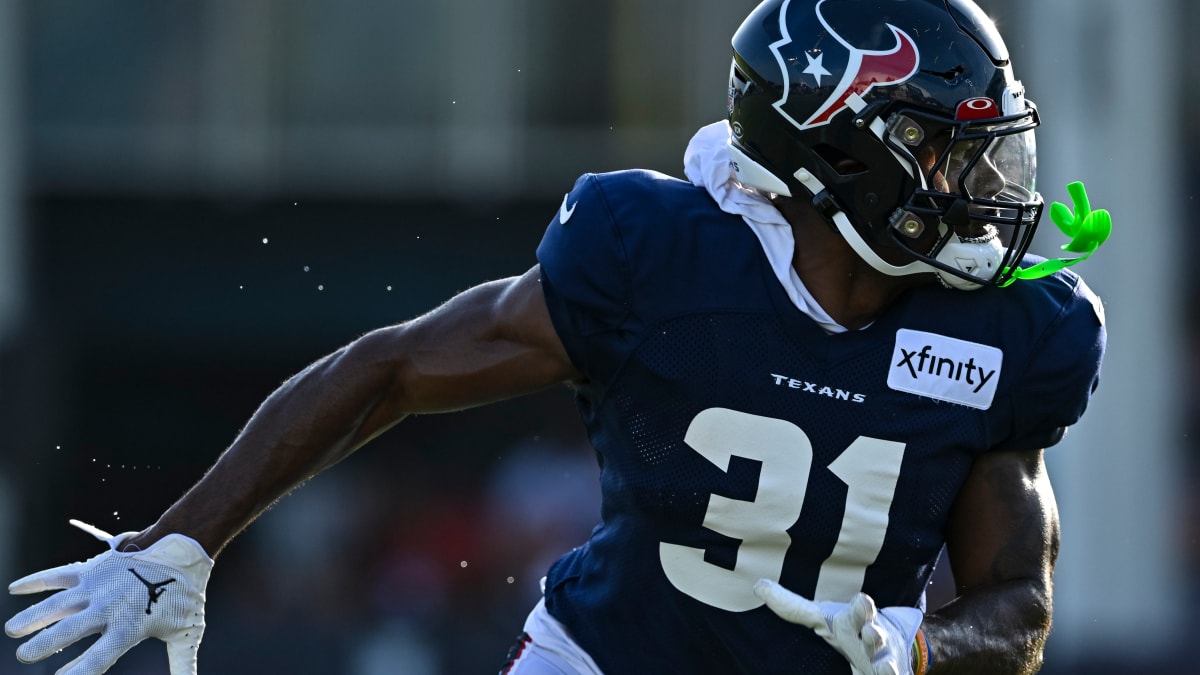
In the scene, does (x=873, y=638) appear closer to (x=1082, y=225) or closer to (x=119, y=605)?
(x=1082, y=225)

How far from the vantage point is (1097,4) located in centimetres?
895

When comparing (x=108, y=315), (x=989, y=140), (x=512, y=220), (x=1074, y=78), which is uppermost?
A: (x=989, y=140)

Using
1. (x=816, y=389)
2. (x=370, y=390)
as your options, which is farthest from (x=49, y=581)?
(x=816, y=389)

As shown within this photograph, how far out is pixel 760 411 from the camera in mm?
2869

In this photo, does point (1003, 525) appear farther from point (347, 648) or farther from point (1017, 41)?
point (1017, 41)

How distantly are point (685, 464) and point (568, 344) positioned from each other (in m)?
0.29

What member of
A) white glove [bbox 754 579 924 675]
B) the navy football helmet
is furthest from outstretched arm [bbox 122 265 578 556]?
white glove [bbox 754 579 924 675]

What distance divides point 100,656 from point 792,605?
3.74 ft

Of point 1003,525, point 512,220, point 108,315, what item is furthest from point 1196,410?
point 1003,525

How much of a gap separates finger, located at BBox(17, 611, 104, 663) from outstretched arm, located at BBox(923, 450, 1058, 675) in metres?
1.40

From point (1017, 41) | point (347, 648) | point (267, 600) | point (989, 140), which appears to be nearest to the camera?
point (989, 140)

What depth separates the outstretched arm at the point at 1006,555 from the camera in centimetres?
287

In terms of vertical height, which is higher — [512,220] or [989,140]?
[989,140]

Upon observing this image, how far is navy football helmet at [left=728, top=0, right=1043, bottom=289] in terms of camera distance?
2889 mm
